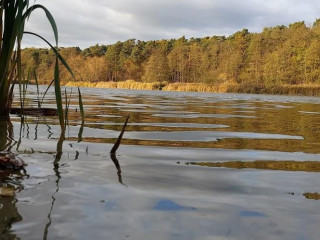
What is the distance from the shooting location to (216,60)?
7488 cm

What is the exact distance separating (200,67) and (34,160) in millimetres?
76987

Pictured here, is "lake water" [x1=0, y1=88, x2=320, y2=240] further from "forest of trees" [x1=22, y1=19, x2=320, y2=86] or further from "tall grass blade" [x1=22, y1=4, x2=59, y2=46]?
"forest of trees" [x1=22, y1=19, x2=320, y2=86]

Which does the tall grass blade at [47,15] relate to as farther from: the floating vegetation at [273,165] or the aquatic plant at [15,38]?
the floating vegetation at [273,165]

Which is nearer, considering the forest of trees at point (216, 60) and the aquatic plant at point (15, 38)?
the aquatic plant at point (15, 38)

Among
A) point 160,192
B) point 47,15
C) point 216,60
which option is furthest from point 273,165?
point 216,60

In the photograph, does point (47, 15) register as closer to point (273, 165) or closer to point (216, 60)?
point (273, 165)

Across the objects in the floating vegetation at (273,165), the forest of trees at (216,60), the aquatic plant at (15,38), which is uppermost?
the forest of trees at (216,60)

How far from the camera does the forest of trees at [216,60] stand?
5800cm

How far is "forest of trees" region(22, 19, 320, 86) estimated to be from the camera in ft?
190

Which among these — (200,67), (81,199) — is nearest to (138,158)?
(81,199)

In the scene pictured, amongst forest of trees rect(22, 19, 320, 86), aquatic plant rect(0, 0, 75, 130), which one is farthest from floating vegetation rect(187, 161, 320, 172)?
forest of trees rect(22, 19, 320, 86)

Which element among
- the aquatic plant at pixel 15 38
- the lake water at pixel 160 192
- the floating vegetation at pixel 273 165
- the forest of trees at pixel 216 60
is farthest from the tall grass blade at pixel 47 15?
the forest of trees at pixel 216 60

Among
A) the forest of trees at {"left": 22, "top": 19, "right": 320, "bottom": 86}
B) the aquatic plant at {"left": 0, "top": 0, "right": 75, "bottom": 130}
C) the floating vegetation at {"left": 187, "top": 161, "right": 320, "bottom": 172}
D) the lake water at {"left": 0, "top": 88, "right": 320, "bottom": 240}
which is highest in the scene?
the forest of trees at {"left": 22, "top": 19, "right": 320, "bottom": 86}

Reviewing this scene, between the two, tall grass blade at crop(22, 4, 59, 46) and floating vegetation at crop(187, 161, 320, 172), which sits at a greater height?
tall grass blade at crop(22, 4, 59, 46)
